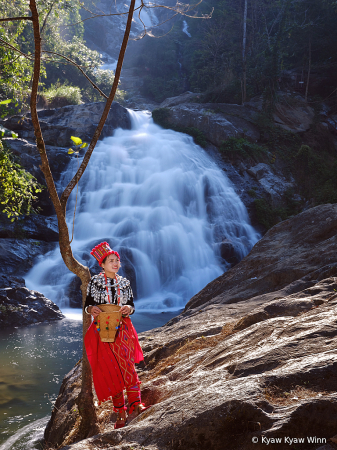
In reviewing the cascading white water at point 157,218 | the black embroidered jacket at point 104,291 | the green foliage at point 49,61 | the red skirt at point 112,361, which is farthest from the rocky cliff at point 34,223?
the red skirt at point 112,361

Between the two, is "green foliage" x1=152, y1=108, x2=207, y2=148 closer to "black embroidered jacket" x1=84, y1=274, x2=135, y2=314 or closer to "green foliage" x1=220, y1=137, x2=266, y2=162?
"green foliage" x1=220, y1=137, x2=266, y2=162

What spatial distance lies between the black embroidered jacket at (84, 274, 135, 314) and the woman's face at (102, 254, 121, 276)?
7 cm

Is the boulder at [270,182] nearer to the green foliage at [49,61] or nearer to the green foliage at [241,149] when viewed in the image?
the green foliage at [241,149]

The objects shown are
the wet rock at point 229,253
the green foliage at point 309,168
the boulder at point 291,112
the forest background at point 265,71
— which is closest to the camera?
the wet rock at point 229,253

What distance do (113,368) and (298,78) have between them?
27.8m

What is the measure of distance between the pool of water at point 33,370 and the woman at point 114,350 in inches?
90.2

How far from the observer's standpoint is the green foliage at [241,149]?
70.4ft

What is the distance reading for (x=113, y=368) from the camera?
3385 millimetres

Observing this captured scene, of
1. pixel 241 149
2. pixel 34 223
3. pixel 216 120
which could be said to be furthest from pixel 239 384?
pixel 216 120

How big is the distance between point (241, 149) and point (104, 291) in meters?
19.3

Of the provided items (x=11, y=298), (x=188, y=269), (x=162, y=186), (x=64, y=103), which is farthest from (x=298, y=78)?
(x=11, y=298)

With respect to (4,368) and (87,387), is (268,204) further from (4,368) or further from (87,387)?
(87,387)

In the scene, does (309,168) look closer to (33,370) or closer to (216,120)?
(216,120)

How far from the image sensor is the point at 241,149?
21453mm
